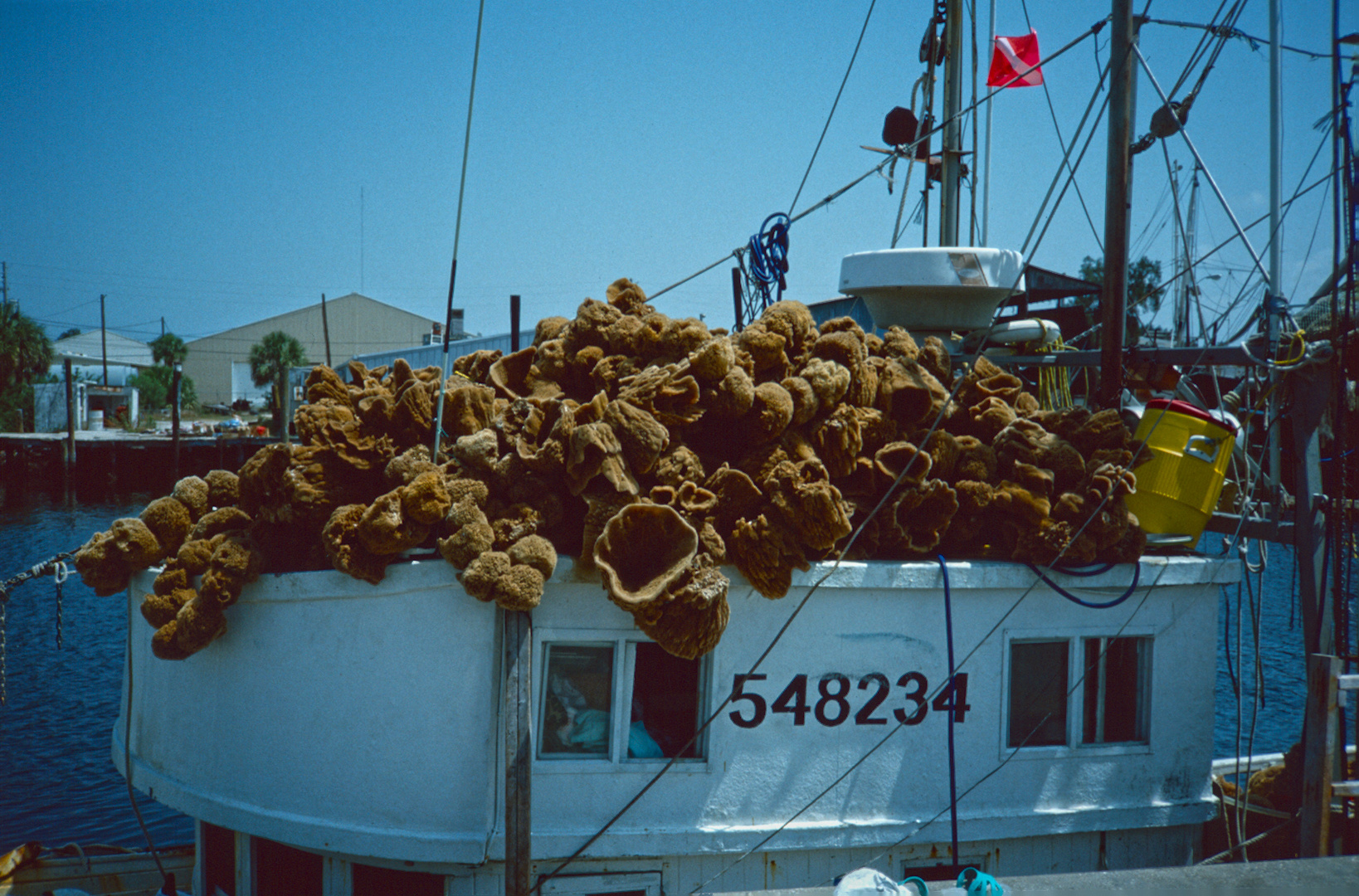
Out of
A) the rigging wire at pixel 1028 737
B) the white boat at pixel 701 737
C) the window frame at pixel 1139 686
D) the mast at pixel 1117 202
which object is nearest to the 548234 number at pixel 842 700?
the white boat at pixel 701 737

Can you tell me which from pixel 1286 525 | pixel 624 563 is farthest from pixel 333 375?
pixel 1286 525

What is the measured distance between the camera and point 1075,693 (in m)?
5.43

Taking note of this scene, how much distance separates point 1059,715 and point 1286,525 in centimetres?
195

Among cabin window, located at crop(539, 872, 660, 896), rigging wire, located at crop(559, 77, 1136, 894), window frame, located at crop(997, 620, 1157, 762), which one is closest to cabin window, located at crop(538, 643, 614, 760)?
rigging wire, located at crop(559, 77, 1136, 894)

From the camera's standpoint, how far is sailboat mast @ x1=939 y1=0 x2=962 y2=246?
9.16 m

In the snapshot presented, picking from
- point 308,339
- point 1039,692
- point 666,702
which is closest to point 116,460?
point 308,339

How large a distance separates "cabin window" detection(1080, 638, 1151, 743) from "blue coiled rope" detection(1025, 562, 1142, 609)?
0.96 ft

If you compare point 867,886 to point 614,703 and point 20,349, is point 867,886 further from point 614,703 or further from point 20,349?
point 20,349

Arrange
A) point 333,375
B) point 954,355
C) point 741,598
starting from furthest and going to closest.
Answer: point 954,355 → point 333,375 → point 741,598

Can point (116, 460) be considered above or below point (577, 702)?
below

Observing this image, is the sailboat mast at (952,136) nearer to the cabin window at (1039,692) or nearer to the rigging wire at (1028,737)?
the rigging wire at (1028,737)

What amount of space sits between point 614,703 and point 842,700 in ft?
4.04

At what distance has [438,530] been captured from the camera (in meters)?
4.92

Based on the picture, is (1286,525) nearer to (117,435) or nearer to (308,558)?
(308,558)
